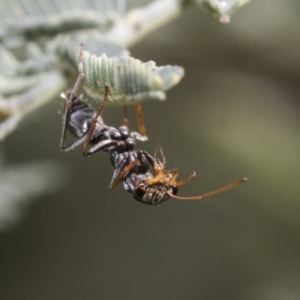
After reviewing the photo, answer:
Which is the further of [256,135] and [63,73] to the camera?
[256,135]

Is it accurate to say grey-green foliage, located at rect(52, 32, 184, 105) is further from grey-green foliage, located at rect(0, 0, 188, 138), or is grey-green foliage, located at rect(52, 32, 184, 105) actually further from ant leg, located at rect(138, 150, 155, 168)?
ant leg, located at rect(138, 150, 155, 168)

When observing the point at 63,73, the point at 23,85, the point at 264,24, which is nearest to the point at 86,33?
the point at 63,73

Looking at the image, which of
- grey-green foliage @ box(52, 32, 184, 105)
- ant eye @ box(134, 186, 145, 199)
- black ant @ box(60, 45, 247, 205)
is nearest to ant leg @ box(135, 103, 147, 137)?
black ant @ box(60, 45, 247, 205)

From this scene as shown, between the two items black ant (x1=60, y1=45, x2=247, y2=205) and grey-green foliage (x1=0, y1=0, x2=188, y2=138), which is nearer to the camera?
grey-green foliage (x1=0, y1=0, x2=188, y2=138)

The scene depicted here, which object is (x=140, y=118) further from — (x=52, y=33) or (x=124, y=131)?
(x=52, y=33)

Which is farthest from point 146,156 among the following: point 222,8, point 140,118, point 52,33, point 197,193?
point 197,193

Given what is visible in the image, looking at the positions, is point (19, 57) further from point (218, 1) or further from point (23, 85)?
point (218, 1)

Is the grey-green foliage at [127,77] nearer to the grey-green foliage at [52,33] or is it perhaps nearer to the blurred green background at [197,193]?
the grey-green foliage at [52,33]
